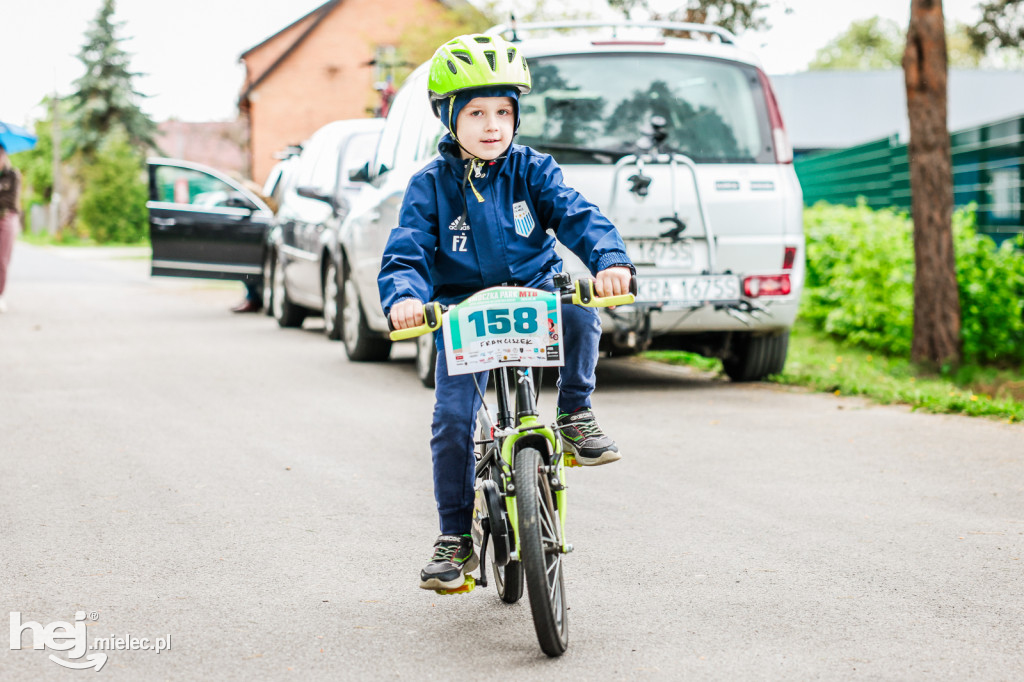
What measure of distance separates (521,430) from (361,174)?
6345 millimetres

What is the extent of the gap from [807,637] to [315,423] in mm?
4531

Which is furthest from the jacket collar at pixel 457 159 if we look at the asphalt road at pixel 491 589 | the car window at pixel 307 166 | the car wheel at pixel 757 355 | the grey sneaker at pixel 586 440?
the car window at pixel 307 166

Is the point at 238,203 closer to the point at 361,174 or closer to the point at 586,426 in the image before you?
the point at 361,174

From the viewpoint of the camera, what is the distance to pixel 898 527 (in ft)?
17.4

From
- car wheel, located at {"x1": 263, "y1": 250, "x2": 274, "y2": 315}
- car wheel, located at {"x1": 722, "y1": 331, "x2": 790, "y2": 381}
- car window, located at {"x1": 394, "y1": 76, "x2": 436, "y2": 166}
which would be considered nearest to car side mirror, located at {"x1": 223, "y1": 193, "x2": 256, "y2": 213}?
car wheel, located at {"x1": 263, "y1": 250, "x2": 274, "y2": 315}

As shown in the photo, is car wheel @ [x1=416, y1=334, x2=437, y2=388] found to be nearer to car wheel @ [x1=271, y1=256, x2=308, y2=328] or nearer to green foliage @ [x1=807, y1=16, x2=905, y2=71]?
car wheel @ [x1=271, y1=256, x2=308, y2=328]

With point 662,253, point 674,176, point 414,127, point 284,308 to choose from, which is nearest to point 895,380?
point 662,253

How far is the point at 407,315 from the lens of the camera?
3.74m

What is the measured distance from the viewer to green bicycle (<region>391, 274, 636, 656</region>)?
12.0ft

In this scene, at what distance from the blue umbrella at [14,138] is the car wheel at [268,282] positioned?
3740mm

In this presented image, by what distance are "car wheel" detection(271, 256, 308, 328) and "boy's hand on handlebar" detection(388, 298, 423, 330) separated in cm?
1106

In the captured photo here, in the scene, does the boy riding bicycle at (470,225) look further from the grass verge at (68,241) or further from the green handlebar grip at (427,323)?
the grass verge at (68,241)

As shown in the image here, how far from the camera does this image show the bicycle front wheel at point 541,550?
3568 mm

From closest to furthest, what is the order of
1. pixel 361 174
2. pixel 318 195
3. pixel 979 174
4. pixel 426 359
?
1. pixel 426 359
2. pixel 361 174
3. pixel 979 174
4. pixel 318 195
